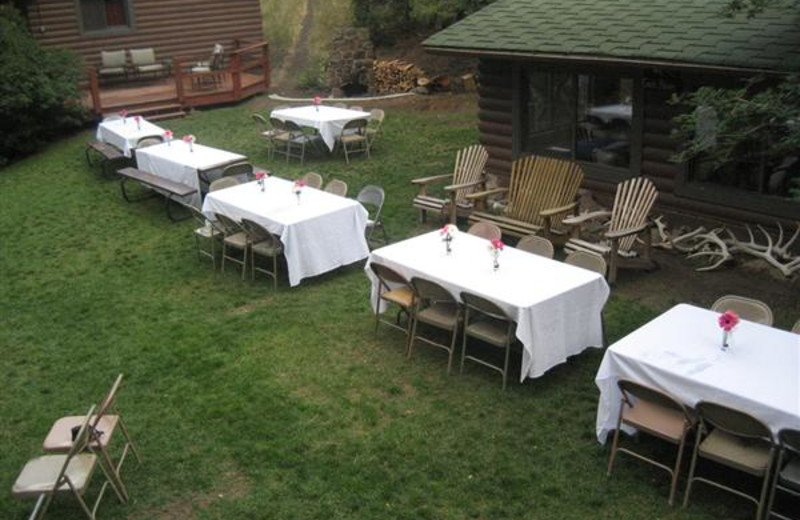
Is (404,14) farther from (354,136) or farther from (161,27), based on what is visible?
(354,136)

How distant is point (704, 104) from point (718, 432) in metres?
3.19

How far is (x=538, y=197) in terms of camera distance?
438 inches

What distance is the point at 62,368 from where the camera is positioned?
8.64 m

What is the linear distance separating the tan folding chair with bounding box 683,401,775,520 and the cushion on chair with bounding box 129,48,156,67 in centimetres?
1954

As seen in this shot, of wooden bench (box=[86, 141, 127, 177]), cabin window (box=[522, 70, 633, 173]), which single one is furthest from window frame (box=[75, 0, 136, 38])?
cabin window (box=[522, 70, 633, 173])

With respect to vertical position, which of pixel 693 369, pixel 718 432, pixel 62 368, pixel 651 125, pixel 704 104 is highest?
pixel 704 104

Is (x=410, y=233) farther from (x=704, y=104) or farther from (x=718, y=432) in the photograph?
(x=718, y=432)

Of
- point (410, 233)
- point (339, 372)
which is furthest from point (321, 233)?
point (339, 372)

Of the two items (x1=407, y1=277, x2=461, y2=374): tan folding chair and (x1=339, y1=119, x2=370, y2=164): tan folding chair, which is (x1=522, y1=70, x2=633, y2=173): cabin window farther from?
(x1=407, y1=277, x2=461, y2=374): tan folding chair

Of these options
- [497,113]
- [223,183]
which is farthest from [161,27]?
[497,113]

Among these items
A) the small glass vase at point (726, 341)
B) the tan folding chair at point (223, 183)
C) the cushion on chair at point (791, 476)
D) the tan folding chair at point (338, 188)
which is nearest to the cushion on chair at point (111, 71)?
the tan folding chair at point (223, 183)

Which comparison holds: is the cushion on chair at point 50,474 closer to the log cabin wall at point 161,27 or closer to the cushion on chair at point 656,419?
the cushion on chair at point 656,419

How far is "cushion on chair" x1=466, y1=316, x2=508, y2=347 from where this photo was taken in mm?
7652

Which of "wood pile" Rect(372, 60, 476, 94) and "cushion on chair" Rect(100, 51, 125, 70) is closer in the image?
"wood pile" Rect(372, 60, 476, 94)
